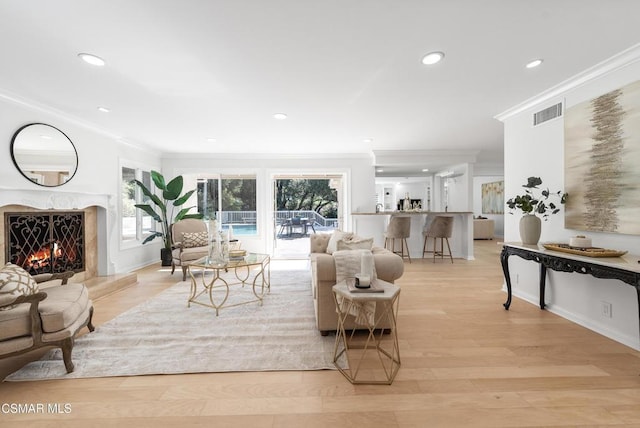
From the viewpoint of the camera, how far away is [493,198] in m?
9.66

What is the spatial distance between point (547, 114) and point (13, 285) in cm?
526

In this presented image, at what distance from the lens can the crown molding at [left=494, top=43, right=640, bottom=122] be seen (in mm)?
2240

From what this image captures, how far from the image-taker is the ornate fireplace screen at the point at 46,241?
3.13 meters

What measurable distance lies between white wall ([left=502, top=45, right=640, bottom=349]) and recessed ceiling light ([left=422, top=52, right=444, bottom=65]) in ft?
4.89

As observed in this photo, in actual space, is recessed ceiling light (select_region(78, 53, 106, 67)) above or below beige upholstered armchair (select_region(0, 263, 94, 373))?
above

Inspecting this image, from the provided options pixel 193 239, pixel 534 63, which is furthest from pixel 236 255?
pixel 534 63

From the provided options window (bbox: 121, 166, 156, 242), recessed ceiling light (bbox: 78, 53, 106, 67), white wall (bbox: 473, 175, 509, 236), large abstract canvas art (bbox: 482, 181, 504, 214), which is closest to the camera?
recessed ceiling light (bbox: 78, 53, 106, 67)

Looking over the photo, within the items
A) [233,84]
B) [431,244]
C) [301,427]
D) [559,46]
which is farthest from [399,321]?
[431,244]

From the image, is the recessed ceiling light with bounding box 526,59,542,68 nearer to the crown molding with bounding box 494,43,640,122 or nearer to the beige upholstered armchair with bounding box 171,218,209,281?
the crown molding with bounding box 494,43,640,122

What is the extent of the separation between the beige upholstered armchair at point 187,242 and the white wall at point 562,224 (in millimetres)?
4535

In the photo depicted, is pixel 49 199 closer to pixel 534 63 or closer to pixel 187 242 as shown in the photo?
pixel 187 242

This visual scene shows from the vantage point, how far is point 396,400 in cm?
169

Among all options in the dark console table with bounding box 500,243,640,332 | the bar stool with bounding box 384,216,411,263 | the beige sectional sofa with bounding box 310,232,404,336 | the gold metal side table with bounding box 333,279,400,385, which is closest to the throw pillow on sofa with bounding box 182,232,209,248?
the beige sectional sofa with bounding box 310,232,404,336

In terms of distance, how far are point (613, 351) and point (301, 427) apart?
2558mm
